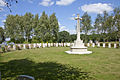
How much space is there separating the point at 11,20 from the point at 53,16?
16.5 meters

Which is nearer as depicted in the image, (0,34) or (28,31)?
(28,31)

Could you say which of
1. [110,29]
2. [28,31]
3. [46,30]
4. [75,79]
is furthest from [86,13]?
[75,79]

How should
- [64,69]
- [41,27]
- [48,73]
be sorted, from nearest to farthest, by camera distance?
[48,73]
[64,69]
[41,27]

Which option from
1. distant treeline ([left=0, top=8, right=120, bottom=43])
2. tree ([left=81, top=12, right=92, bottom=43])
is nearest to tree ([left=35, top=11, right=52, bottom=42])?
distant treeline ([left=0, top=8, right=120, bottom=43])

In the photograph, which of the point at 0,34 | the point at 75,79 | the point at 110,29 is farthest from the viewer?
the point at 0,34

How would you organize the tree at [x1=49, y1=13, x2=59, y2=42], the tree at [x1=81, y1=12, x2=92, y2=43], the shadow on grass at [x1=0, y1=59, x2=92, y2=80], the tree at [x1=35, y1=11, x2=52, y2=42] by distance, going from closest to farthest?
the shadow on grass at [x1=0, y1=59, x2=92, y2=80]
the tree at [x1=35, y1=11, x2=52, y2=42]
the tree at [x1=49, y1=13, x2=59, y2=42]
the tree at [x1=81, y1=12, x2=92, y2=43]

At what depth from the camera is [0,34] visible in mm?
57938

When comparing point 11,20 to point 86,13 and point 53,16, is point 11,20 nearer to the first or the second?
point 53,16

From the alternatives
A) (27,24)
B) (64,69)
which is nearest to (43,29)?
(27,24)

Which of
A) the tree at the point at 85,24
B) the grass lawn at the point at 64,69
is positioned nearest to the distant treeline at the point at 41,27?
the tree at the point at 85,24

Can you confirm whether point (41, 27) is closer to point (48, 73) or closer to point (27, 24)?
point (27, 24)

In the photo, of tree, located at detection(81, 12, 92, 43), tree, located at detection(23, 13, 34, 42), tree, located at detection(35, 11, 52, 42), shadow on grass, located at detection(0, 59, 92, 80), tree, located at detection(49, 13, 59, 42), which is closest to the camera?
shadow on grass, located at detection(0, 59, 92, 80)

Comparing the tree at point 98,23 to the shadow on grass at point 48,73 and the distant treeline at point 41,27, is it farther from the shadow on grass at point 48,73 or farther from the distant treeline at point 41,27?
the shadow on grass at point 48,73

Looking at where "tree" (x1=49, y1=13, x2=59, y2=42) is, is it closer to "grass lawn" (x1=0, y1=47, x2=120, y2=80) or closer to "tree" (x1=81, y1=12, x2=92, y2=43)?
"tree" (x1=81, y1=12, x2=92, y2=43)
